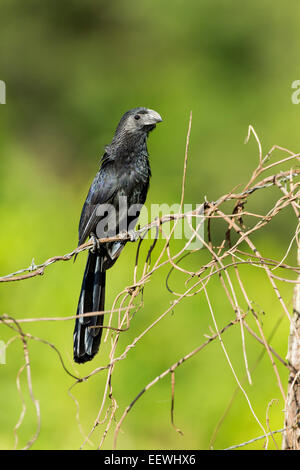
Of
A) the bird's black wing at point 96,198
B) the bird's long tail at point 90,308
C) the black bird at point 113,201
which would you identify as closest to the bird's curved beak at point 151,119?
the black bird at point 113,201

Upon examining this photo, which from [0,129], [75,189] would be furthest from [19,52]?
[75,189]

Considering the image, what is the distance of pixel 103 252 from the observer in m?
4.19

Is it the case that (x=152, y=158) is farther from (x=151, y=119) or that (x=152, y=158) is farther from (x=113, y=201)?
(x=113, y=201)

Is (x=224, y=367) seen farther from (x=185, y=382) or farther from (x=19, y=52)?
(x=19, y=52)

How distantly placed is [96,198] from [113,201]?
4.4 inches

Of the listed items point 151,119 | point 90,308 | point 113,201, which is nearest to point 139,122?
point 151,119

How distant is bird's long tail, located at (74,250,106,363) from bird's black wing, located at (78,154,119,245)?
16cm

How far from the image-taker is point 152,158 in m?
7.78

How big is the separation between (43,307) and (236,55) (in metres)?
4.98

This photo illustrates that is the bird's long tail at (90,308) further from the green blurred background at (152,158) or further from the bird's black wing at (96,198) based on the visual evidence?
the green blurred background at (152,158)

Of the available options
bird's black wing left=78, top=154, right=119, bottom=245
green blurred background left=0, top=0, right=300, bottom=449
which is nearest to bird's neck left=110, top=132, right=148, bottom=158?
bird's black wing left=78, top=154, right=119, bottom=245

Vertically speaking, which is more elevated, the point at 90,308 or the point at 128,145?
the point at 128,145

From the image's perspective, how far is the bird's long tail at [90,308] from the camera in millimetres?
3609

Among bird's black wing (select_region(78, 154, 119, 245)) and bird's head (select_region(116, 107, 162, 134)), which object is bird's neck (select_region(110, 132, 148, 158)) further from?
bird's black wing (select_region(78, 154, 119, 245))
